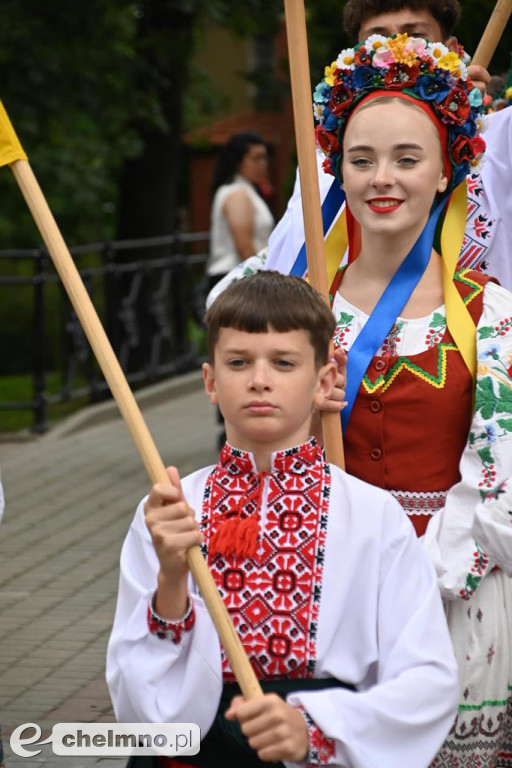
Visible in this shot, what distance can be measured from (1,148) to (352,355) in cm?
95

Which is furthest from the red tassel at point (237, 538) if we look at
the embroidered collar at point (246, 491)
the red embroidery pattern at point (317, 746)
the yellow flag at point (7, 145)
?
the yellow flag at point (7, 145)

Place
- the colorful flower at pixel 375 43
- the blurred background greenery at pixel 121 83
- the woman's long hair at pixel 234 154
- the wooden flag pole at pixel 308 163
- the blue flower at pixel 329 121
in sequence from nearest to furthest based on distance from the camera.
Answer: the wooden flag pole at pixel 308 163 → the colorful flower at pixel 375 43 → the blue flower at pixel 329 121 → the woman's long hair at pixel 234 154 → the blurred background greenery at pixel 121 83

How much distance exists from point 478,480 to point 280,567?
57 centimetres

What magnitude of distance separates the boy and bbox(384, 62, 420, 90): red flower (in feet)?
2.17

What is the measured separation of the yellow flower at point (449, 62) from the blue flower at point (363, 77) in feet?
0.50

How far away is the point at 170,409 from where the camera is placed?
1282 centimetres

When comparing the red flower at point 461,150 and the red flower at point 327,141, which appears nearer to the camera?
the red flower at point 461,150

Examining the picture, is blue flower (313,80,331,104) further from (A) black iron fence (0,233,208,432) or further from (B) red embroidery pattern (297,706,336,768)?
(A) black iron fence (0,233,208,432)

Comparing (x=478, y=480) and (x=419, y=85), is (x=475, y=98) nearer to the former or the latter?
(x=419, y=85)

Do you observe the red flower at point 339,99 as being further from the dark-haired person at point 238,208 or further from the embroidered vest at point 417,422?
the dark-haired person at point 238,208

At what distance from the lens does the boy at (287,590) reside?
2.73m

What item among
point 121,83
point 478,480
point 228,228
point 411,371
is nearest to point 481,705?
point 478,480

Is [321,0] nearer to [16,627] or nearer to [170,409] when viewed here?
[170,409]

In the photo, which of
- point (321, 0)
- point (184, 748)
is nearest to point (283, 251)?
point (184, 748)
